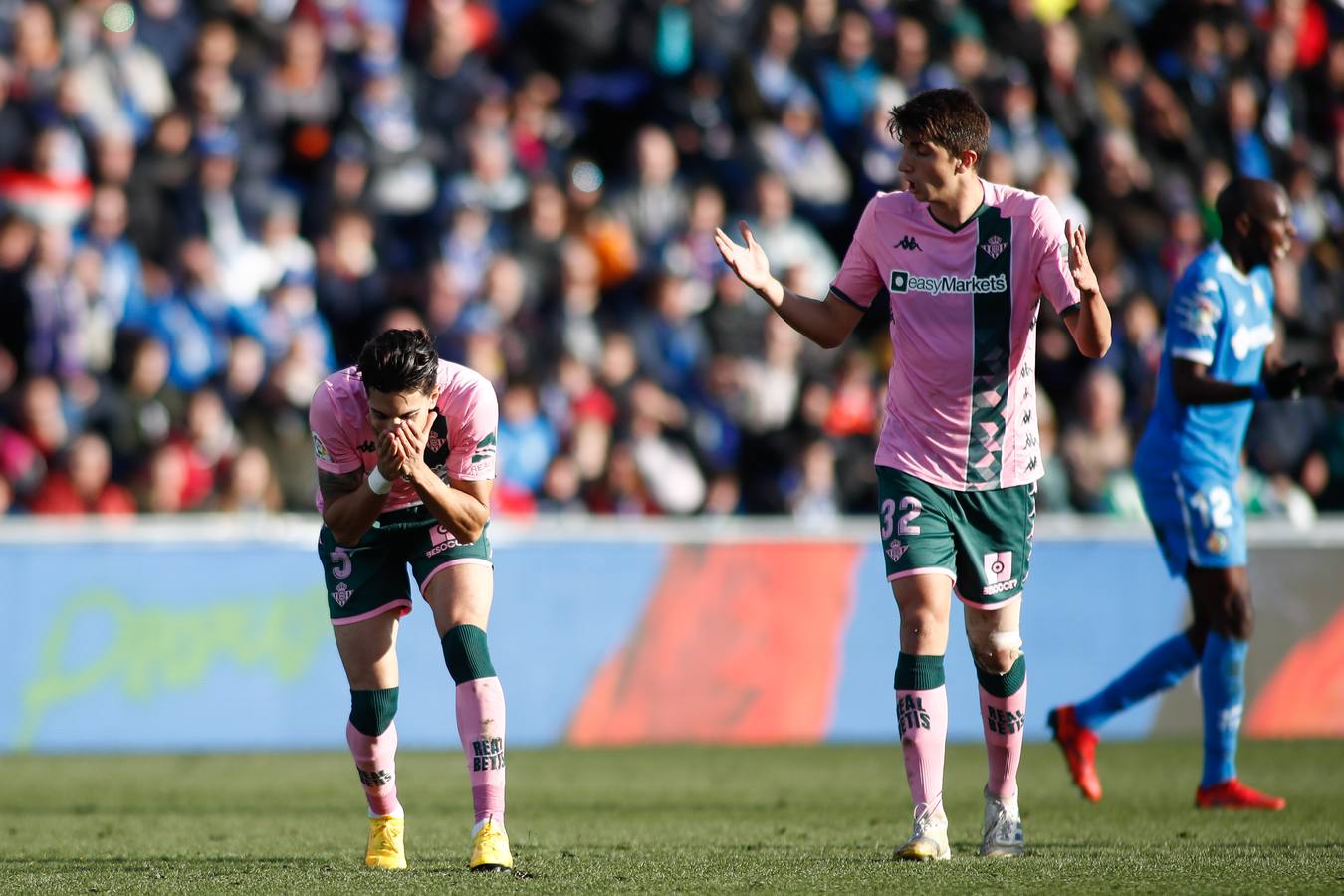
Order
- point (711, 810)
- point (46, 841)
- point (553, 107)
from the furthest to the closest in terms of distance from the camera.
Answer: point (553, 107) < point (711, 810) < point (46, 841)

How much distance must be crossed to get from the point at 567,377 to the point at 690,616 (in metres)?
2.42

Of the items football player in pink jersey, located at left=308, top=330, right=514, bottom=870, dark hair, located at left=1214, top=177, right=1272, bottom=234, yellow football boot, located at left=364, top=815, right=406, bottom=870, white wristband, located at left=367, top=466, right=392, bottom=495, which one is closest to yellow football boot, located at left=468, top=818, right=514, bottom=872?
football player in pink jersey, located at left=308, top=330, right=514, bottom=870

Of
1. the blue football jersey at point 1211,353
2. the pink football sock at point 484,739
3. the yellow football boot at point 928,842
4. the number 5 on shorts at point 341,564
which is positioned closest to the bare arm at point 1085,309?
the yellow football boot at point 928,842

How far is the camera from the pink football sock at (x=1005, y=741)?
21.7ft

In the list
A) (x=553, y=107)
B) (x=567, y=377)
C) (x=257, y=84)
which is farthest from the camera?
(x=553, y=107)

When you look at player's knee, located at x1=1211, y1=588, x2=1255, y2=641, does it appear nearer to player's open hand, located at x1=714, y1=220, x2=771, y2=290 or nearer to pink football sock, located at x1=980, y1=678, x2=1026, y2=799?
pink football sock, located at x1=980, y1=678, x2=1026, y2=799

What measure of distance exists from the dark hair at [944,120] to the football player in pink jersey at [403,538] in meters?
1.72

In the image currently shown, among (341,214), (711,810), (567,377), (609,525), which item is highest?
(341,214)

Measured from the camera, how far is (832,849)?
6926 mm

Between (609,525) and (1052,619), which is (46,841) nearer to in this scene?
(609,525)

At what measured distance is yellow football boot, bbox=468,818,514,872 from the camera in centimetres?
611

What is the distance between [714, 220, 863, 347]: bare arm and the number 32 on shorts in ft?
2.13

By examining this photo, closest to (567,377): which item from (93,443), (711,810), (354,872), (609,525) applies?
Answer: (609,525)

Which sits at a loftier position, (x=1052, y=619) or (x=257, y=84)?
(x=257, y=84)
